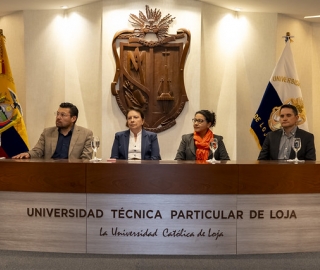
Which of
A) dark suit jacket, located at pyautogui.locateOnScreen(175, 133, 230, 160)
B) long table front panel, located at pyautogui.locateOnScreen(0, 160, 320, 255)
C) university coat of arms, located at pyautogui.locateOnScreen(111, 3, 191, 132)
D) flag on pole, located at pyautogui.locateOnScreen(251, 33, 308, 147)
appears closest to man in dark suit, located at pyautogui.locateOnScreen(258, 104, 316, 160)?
dark suit jacket, located at pyautogui.locateOnScreen(175, 133, 230, 160)

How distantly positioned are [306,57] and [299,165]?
4558mm

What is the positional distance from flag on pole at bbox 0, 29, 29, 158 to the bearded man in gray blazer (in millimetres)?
2100

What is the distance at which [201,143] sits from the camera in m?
5.46

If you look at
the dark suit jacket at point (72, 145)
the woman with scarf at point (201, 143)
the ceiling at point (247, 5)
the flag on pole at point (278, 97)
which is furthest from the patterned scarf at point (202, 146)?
the ceiling at point (247, 5)

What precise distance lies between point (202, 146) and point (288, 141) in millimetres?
884

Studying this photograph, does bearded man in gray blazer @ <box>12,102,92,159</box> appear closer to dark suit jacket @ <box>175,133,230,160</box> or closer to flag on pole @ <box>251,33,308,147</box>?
dark suit jacket @ <box>175,133,230,160</box>

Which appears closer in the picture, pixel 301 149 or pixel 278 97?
pixel 301 149

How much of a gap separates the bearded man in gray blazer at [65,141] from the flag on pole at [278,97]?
3012 mm

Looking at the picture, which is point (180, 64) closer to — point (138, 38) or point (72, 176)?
point (138, 38)

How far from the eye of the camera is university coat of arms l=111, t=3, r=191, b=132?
7074mm

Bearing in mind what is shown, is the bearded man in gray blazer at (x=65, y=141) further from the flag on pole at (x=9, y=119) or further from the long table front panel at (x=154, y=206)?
the flag on pole at (x=9, y=119)

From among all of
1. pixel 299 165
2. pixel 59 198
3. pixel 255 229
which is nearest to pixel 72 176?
pixel 59 198

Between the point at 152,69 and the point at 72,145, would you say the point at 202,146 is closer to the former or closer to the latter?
the point at 72,145

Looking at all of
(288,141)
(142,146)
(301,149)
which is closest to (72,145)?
(142,146)
